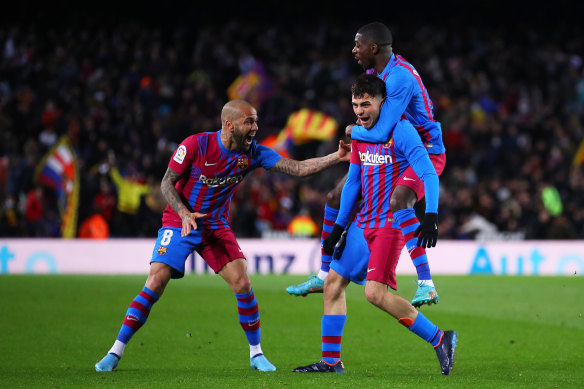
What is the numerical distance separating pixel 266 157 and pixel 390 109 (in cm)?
128

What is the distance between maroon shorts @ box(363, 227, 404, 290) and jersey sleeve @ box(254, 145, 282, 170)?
1.27m

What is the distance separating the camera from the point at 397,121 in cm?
680

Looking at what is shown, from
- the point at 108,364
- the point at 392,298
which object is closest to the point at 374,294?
the point at 392,298

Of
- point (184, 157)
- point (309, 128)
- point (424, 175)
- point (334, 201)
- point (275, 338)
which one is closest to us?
point (424, 175)

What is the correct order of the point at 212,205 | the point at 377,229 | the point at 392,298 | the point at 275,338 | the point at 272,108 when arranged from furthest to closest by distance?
the point at 272,108 → the point at 275,338 → the point at 212,205 → the point at 377,229 → the point at 392,298

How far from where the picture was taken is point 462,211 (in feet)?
66.1

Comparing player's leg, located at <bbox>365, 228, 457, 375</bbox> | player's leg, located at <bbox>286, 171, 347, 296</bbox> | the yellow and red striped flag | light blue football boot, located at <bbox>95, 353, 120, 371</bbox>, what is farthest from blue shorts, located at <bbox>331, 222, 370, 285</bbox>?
the yellow and red striped flag

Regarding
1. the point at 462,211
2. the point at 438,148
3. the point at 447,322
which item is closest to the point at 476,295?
the point at 447,322

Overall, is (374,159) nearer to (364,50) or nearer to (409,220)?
(409,220)

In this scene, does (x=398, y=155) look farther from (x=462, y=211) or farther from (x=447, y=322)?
(x=462, y=211)

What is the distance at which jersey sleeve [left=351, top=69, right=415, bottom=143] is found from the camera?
6766 mm

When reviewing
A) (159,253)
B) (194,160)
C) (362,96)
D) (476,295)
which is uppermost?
(362,96)

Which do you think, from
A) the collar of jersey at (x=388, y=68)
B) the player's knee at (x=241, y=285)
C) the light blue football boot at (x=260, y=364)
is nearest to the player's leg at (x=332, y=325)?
the light blue football boot at (x=260, y=364)

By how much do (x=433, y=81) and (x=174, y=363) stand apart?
17.9 m
